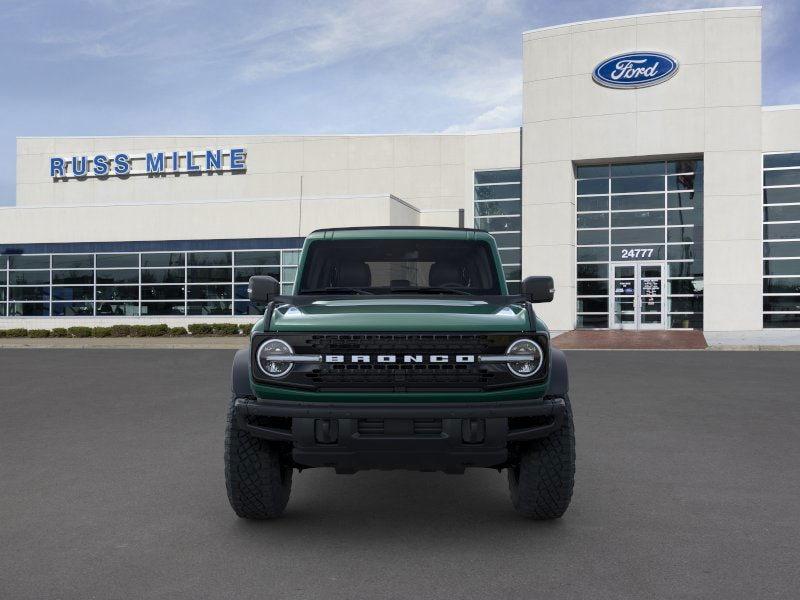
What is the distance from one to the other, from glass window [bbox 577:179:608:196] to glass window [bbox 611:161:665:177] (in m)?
0.56

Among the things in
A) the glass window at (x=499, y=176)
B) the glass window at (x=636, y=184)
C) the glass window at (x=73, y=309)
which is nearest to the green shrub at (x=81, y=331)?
the glass window at (x=73, y=309)

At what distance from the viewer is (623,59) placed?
3122 centimetres

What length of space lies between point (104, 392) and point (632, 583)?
418 inches

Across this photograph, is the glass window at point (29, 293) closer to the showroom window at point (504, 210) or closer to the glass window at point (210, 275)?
the glass window at point (210, 275)

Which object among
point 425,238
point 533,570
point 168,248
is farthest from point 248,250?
point 533,570

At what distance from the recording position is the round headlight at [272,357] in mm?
4715

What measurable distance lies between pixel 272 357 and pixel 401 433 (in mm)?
904

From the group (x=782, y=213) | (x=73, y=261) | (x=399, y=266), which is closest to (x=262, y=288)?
(x=399, y=266)

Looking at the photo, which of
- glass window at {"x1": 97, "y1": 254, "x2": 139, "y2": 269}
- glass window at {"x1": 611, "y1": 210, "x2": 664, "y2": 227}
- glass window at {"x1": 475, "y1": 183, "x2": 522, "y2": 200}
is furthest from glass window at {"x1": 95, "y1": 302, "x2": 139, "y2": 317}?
glass window at {"x1": 611, "y1": 210, "x2": 664, "y2": 227}

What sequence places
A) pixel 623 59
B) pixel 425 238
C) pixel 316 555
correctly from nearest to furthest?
pixel 316 555 < pixel 425 238 < pixel 623 59

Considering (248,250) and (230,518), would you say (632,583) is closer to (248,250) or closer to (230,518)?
(230,518)

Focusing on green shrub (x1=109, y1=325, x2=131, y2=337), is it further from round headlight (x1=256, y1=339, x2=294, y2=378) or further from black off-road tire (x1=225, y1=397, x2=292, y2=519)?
round headlight (x1=256, y1=339, x2=294, y2=378)

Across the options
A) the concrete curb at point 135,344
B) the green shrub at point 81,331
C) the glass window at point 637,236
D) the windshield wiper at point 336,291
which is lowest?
the concrete curb at point 135,344

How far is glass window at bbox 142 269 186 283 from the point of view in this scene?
115 feet
